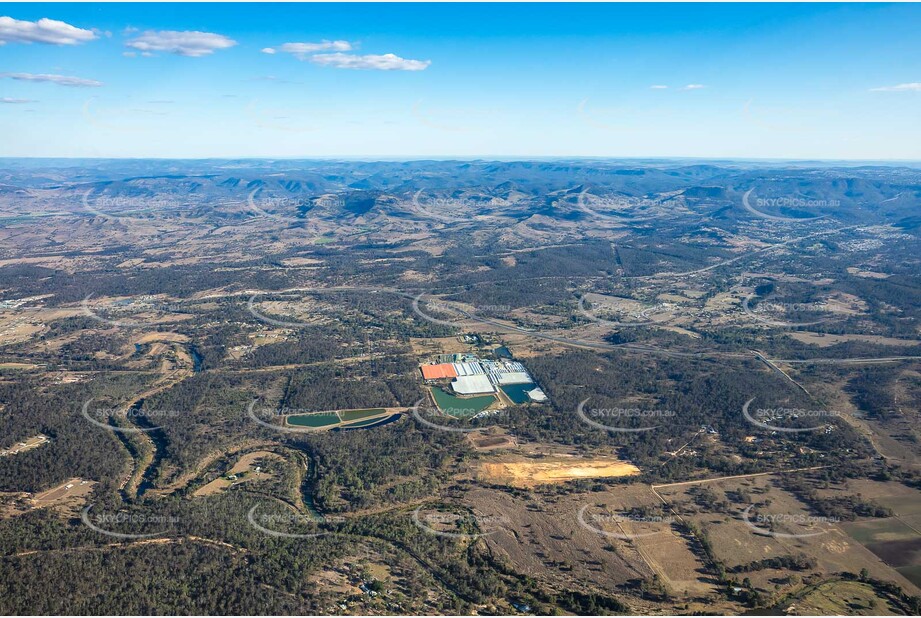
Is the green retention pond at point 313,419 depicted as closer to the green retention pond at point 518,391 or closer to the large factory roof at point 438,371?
the large factory roof at point 438,371

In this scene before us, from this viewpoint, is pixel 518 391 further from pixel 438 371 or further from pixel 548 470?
pixel 548 470

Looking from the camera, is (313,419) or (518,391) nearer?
(313,419)

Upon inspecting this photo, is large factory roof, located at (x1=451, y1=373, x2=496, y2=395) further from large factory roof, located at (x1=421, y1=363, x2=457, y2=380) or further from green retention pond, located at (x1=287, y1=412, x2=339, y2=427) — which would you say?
green retention pond, located at (x1=287, y1=412, x2=339, y2=427)

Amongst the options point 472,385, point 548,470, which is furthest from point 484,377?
point 548,470

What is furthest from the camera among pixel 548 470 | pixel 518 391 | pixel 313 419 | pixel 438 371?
pixel 438 371

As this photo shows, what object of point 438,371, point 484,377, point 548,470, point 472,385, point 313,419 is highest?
point 438,371

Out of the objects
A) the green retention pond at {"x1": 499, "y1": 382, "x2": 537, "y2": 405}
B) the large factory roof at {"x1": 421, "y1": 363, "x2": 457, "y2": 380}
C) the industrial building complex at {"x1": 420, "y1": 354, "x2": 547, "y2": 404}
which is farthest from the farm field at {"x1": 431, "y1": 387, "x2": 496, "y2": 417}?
the large factory roof at {"x1": 421, "y1": 363, "x2": 457, "y2": 380}

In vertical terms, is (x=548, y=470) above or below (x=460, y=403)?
below

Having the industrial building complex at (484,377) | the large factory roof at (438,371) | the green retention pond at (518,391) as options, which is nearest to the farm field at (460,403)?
the industrial building complex at (484,377)

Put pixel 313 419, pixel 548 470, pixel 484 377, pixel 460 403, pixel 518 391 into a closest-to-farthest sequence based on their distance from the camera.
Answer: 1. pixel 548 470
2. pixel 313 419
3. pixel 460 403
4. pixel 518 391
5. pixel 484 377
